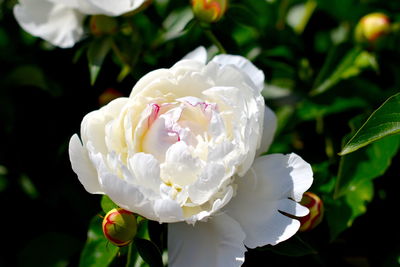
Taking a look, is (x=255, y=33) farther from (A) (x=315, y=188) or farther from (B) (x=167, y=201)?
(B) (x=167, y=201)

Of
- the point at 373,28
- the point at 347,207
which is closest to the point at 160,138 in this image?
the point at 347,207

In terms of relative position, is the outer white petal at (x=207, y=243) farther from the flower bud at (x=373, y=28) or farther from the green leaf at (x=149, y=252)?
the flower bud at (x=373, y=28)

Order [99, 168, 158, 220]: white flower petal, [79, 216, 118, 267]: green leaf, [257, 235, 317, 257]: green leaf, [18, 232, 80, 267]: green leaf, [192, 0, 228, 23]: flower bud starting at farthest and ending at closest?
[18, 232, 80, 267]: green leaf → [192, 0, 228, 23]: flower bud → [79, 216, 118, 267]: green leaf → [257, 235, 317, 257]: green leaf → [99, 168, 158, 220]: white flower petal

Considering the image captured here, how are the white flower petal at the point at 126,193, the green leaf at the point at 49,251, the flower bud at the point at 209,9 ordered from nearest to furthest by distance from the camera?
the white flower petal at the point at 126,193, the flower bud at the point at 209,9, the green leaf at the point at 49,251

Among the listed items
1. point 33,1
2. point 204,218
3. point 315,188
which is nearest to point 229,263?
point 204,218

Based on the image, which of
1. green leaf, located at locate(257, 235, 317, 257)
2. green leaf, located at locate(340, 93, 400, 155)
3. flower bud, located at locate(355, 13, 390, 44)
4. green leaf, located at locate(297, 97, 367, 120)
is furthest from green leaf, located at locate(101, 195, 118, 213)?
flower bud, located at locate(355, 13, 390, 44)

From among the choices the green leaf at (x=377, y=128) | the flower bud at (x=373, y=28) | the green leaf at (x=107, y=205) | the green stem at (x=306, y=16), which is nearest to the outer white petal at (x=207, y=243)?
the green leaf at (x=107, y=205)

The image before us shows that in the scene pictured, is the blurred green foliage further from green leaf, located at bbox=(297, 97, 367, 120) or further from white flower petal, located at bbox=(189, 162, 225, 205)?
white flower petal, located at bbox=(189, 162, 225, 205)

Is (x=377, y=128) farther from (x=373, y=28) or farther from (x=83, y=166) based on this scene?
(x=373, y=28)
